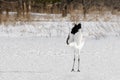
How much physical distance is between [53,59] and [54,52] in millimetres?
1304

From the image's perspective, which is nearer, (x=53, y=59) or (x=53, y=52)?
(x=53, y=59)

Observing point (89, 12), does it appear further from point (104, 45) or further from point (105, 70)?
point (105, 70)

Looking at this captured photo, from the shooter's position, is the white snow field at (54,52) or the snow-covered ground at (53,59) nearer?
the snow-covered ground at (53,59)

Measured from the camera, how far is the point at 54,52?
38.4 feet

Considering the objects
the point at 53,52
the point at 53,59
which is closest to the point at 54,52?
the point at 53,52

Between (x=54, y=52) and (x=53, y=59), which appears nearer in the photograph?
(x=53, y=59)

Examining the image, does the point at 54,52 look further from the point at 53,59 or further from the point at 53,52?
the point at 53,59

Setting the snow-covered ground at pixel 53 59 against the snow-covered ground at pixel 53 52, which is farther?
the snow-covered ground at pixel 53 52

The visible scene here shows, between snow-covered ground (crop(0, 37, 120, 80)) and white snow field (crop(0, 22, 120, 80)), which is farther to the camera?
white snow field (crop(0, 22, 120, 80))

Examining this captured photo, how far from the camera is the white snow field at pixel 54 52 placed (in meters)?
8.41

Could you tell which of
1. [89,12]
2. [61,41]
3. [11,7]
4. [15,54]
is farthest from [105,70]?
[11,7]

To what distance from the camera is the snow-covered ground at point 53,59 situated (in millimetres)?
8266

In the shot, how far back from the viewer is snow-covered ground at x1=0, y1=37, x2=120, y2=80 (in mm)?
8266

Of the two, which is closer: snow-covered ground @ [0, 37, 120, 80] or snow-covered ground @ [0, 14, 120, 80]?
snow-covered ground @ [0, 37, 120, 80]
